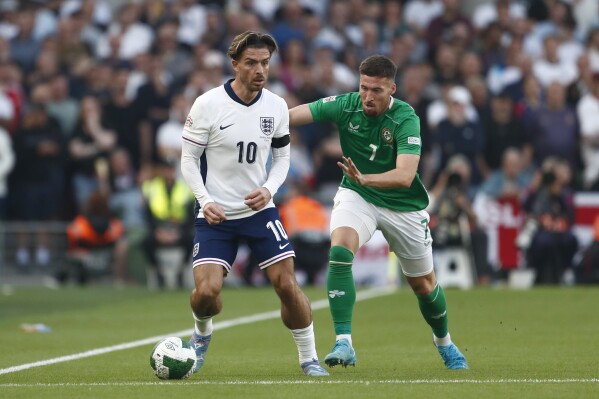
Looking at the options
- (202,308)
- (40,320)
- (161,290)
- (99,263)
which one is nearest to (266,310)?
(40,320)

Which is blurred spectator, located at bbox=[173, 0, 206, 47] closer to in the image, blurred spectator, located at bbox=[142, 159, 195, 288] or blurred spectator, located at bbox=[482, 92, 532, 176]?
blurred spectator, located at bbox=[142, 159, 195, 288]

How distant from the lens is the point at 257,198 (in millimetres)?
9133

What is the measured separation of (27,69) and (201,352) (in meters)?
13.8

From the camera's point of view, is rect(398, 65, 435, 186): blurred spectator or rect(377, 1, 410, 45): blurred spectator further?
rect(377, 1, 410, 45): blurred spectator

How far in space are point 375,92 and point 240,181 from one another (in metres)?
1.19

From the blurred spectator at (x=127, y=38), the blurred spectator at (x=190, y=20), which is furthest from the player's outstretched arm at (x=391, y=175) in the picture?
the blurred spectator at (x=190, y=20)

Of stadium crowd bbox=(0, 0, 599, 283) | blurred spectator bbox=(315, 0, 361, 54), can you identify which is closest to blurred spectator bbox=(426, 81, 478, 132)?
stadium crowd bbox=(0, 0, 599, 283)

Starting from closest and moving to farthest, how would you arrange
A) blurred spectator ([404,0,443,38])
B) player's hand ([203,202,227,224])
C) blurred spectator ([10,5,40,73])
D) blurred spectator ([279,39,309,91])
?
1. player's hand ([203,202,227,224])
2. blurred spectator ([279,39,309,91])
3. blurred spectator ([10,5,40,73])
4. blurred spectator ([404,0,443,38])

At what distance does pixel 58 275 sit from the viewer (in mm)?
21234

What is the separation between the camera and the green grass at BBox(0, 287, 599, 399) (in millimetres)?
8539

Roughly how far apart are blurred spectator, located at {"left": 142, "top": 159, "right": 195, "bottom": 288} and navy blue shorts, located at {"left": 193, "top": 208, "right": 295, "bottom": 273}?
11.3 meters

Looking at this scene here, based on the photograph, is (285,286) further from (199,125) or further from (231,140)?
(199,125)

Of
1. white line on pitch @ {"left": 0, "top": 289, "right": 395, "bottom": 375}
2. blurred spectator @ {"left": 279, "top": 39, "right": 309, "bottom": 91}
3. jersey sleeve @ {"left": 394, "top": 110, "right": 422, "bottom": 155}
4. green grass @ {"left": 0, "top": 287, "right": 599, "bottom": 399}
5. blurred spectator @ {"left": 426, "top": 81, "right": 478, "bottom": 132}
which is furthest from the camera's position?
blurred spectator @ {"left": 279, "top": 39, "right": 309, "bottom": 91}

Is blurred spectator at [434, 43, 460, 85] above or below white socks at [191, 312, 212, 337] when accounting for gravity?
above
